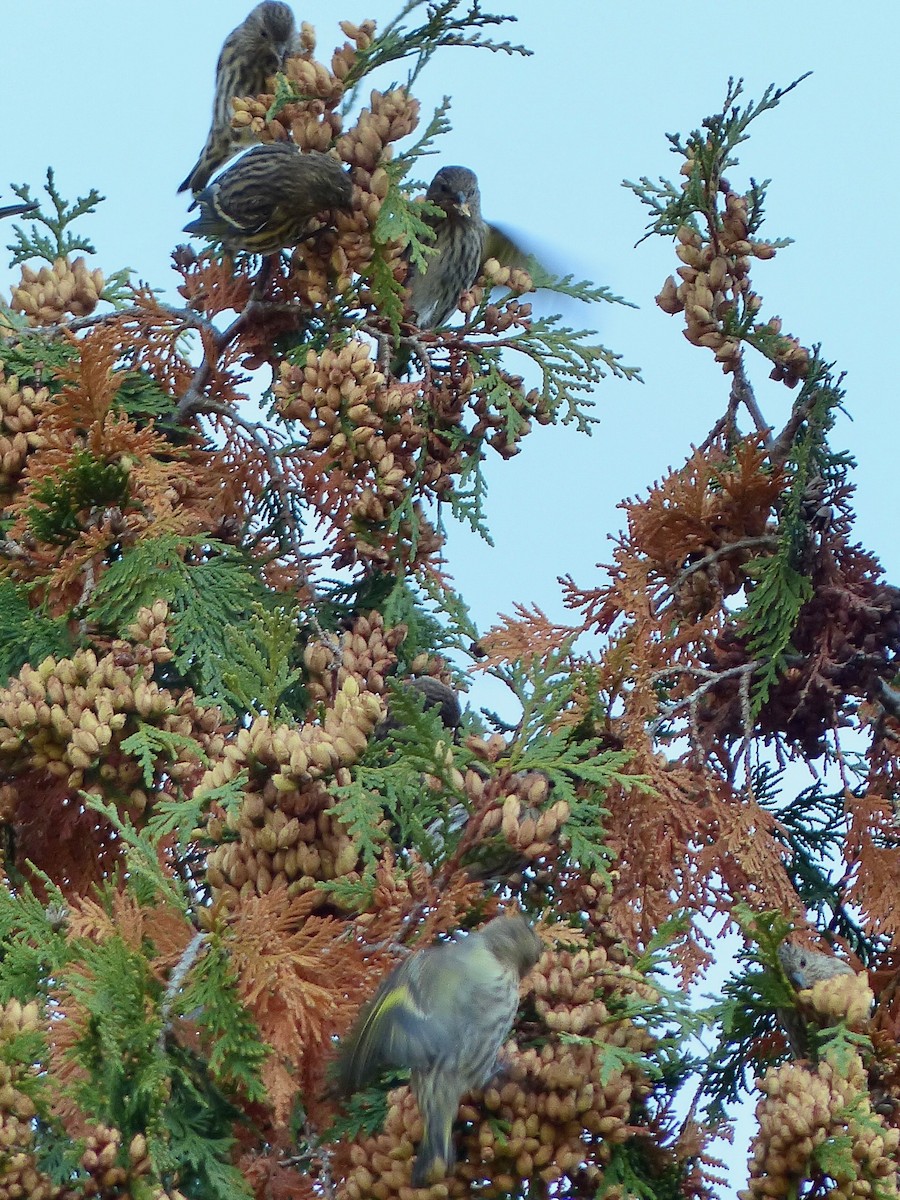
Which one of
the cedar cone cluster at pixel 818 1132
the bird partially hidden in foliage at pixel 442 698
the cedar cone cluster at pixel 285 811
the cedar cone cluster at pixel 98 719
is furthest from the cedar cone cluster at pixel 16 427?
the cedar cone cluster at pixel 818 1132

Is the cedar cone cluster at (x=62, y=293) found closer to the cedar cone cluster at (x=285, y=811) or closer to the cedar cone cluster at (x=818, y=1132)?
the cedar cone cluster at (x=285, y=811)

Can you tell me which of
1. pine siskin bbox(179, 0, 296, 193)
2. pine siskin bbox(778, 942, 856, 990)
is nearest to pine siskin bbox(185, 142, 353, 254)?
pine siskin bbox(179, 0, 296, 193)

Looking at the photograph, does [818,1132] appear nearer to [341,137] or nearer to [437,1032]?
[437,1032]

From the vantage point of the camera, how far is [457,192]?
3.42 metres

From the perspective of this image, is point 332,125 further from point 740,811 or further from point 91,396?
point 740,811

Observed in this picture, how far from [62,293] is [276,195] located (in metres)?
0.56

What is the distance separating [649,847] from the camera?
2.12 metres

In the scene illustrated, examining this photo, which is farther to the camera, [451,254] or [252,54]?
[252,54]

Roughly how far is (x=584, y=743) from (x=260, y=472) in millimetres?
946

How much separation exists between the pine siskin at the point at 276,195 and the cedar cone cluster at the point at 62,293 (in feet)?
1.07

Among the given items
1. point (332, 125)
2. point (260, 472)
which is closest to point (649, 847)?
point (260, 472)

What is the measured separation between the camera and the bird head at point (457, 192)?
3363 millimetres

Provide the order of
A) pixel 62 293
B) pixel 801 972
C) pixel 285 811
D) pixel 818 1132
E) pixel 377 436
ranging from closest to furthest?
1. pixel 818 1132
2. pixel 285 811
3. pixel 801 972
4. pixel 377 436
5. pixel 62 293

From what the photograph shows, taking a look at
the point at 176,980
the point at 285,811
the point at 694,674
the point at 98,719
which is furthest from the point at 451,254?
the point at 176,980
